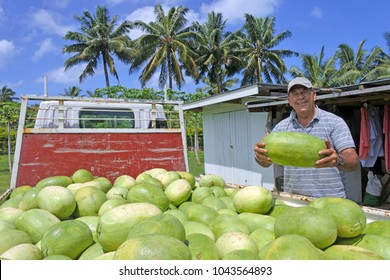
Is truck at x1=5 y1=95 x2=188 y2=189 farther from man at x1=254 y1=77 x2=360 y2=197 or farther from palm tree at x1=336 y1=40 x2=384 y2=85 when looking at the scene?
palm tree at x1=336 y1=40 x2=384 y2=85

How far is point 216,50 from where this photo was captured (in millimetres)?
31781

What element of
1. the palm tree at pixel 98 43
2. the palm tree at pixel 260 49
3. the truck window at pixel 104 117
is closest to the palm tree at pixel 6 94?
the palm tree at pixel 98 43

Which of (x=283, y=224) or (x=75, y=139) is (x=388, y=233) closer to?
(x=283, y=224)

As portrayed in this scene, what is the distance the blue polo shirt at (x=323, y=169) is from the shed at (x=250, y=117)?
336 centimetres

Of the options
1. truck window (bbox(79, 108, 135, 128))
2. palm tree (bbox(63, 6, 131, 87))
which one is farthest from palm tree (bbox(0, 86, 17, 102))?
truck window (bbox(79, 108, 135, 128))

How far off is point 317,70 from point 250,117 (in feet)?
70.9

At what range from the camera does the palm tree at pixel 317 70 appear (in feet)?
94.0

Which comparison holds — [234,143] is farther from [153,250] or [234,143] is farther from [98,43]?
[98,43]

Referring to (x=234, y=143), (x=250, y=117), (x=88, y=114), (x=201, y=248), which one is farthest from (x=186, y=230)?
(x=234, y=143)

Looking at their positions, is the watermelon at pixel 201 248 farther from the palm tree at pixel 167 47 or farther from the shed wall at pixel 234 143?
the palm tree at pixel 167 47

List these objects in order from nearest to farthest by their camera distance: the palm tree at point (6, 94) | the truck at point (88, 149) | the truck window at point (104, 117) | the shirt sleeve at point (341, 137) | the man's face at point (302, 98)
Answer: the shirt sleeve at point (341, 137)
the man's face at point (302, 98)
the truck at point (88, 149)
the truck window at point (104, 117)
the palm tree at point (6, 94)

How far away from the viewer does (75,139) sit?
12.3 feet

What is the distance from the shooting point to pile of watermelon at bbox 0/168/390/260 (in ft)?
4.53
